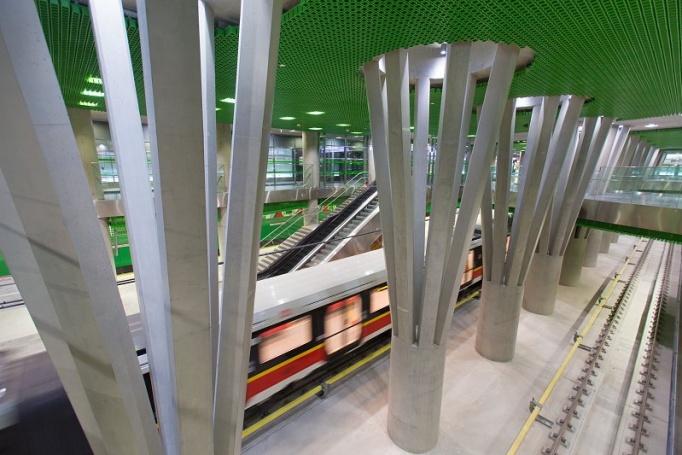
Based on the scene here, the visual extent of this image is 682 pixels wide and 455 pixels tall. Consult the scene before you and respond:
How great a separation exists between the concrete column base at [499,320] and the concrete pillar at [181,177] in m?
6.58

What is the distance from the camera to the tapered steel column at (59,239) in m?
1.35

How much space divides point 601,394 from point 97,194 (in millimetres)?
14673

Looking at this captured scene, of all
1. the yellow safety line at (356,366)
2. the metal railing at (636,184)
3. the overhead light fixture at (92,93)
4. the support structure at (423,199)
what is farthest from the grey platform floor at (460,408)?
the overhead light fixture at (92,93)

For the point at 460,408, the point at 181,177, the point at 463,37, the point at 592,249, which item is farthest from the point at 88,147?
the point at 592,249

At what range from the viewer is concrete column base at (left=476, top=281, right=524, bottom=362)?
23.1 feet

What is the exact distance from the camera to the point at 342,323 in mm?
5531

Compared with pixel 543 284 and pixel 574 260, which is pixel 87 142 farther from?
pixel 574 260

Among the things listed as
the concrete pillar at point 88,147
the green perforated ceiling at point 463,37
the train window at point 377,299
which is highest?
the green perforated ceiling at point 463,37

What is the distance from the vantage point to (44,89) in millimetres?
1448

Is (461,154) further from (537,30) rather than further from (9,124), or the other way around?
(9,124)

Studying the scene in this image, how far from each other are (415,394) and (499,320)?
3413mm

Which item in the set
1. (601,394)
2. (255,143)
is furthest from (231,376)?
(601,394)

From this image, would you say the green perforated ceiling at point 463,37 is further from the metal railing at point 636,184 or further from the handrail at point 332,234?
the metal railing at point 636,184

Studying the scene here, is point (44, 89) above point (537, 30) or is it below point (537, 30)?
below
